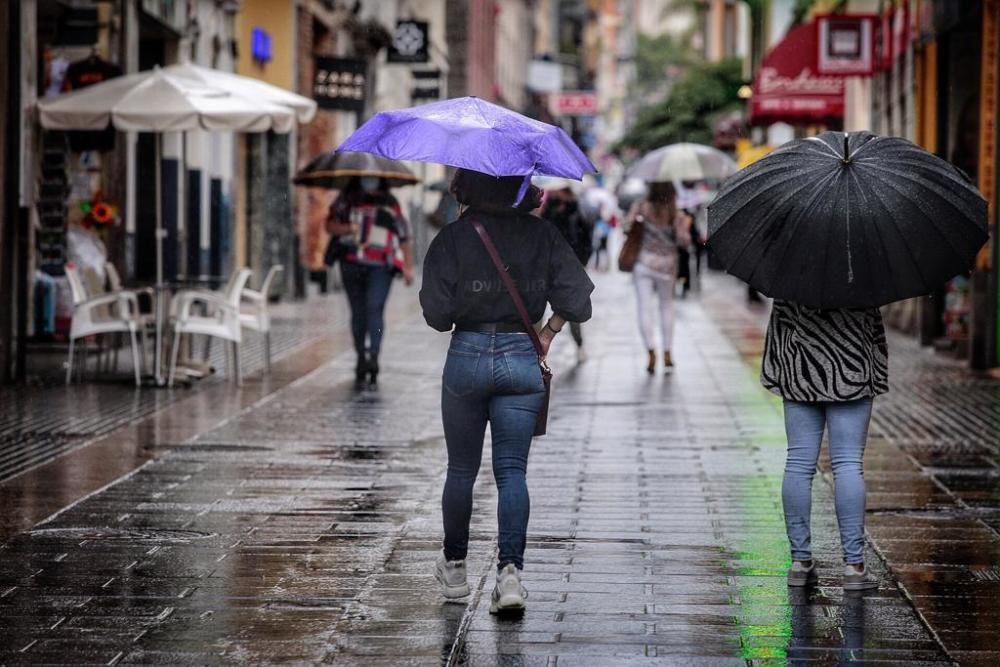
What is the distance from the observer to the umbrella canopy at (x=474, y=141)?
21.7ft

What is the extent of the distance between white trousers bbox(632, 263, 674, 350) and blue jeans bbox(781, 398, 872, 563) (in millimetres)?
9390

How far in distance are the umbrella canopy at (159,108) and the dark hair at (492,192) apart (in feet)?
27.2

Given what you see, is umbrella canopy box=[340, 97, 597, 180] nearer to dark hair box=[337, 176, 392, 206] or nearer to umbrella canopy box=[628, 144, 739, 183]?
dark hair box=[337, 176, 392, 206]

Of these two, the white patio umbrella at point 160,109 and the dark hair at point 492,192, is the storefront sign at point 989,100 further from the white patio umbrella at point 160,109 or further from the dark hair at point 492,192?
the dark hair at point 492,192

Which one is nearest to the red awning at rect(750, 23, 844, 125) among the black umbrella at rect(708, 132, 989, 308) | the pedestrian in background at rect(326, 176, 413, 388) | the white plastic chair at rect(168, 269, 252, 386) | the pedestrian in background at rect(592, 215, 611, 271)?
the pedestrian in background at rect(592, 215, 611, 271)

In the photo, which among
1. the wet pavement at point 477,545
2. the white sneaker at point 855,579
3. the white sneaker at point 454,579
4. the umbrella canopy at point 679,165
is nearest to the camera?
the wet pavement at point 477,545

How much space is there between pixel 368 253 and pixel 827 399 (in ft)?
27.7

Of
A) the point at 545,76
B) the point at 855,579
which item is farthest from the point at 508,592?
the point at 545,76

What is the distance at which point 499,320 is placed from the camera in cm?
674

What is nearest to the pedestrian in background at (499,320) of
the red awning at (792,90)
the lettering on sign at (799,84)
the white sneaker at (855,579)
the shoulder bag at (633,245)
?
the white sneaker at (855,579)

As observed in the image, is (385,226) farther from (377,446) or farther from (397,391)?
(377,446)

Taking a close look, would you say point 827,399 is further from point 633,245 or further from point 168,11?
point 168,11

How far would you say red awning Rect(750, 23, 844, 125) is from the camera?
28.7m

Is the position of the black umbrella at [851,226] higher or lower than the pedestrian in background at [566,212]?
lower
